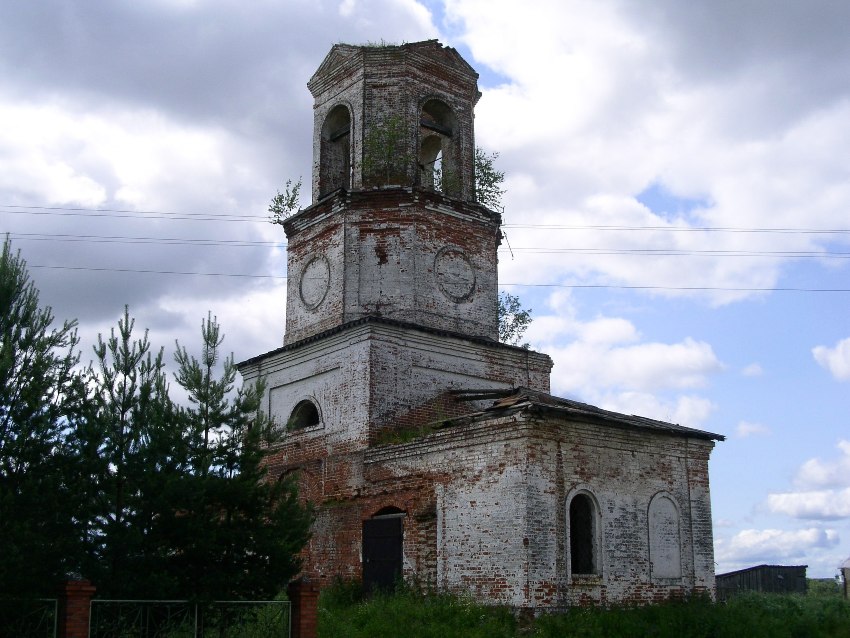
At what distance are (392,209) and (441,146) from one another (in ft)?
8.44

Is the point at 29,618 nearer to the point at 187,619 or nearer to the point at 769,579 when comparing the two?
the point at 187,619

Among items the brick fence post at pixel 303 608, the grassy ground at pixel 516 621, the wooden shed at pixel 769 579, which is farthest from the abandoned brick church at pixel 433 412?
the wooden shed at pixel 769 579

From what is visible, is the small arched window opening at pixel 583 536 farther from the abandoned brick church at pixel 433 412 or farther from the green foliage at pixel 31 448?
the green foliage at pixel 31 448

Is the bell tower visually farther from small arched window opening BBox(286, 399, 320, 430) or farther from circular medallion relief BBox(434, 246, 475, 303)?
small arched window opening BBox(286, 399, 320, 430)

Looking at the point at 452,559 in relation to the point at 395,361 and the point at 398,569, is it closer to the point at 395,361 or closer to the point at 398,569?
the point at 398,569

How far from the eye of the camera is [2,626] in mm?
9281

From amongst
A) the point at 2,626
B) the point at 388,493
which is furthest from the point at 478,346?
the point at 2,626

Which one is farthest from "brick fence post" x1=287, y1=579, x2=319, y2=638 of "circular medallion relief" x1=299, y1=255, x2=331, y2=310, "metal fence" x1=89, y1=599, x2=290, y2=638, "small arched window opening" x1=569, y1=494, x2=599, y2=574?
"circular medallion relief" x1=299, y1=255, x2=331, y2=310

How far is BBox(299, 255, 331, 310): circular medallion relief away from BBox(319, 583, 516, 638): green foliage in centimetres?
622

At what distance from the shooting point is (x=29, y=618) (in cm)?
937

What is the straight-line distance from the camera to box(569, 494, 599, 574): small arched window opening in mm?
14492

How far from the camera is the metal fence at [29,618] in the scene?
927cm

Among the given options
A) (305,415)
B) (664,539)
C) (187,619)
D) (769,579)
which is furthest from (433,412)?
(769,579)

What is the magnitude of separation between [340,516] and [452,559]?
8.82ft
